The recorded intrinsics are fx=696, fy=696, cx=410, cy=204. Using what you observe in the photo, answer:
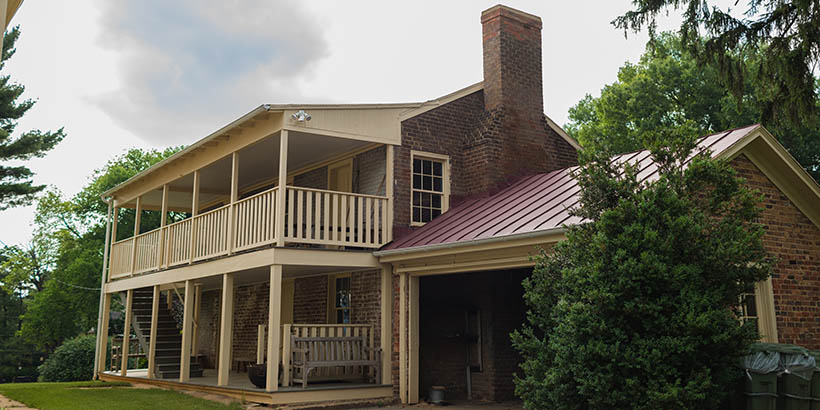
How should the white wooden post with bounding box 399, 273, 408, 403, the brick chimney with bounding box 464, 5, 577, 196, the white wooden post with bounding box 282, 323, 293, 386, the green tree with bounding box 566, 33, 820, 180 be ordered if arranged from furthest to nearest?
1. the green tree with bounding box 566, 33, 820, 180
2. the brick chimney with bounding box 464, 5, 577, 196
3. the white wooden post with bounding box 399, 273, 408, 403
4. the white wooden post with bounding box 282, 323, 293, 386

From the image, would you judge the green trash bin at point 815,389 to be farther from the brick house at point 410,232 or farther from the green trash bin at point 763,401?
the brick house at point 410,232

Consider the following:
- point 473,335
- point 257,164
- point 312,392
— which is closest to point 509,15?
point 257,164

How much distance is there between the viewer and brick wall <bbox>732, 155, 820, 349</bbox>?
409 inches

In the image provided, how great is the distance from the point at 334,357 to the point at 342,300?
2.58m

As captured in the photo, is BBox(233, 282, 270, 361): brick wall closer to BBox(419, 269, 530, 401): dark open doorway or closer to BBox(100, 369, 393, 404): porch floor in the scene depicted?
BBox(100, 369, 393, 404): porch floor

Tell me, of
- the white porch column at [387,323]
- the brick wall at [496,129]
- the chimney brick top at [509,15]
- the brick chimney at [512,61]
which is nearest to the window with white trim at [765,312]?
the brick wall at [496,129]

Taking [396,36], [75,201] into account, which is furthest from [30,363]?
[396,36]

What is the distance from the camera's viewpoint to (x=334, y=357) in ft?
42.7

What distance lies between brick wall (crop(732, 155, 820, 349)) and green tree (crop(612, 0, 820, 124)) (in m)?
1.19

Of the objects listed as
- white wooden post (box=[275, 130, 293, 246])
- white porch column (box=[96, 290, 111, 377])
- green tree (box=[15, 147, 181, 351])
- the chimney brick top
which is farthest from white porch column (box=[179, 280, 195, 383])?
green tree (box=[15, 147, 181, 351])

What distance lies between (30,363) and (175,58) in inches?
1342

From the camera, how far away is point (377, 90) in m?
48.8

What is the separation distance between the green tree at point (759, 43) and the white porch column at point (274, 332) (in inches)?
283

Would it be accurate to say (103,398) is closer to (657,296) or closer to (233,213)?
(233,213)
